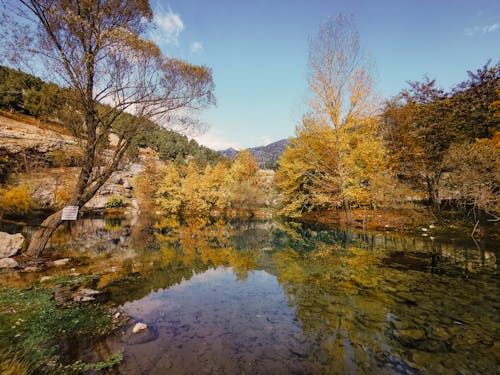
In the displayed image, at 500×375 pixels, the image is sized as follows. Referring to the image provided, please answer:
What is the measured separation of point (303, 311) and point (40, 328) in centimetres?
526

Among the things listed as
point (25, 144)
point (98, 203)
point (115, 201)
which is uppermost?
point (25, 144)

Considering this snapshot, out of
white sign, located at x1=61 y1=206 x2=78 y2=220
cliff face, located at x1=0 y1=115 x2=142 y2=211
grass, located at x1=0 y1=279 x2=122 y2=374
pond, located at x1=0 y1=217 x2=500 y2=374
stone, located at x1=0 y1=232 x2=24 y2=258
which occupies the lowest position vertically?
pond, located at x1=0 y1=217 x2=500 y2=374

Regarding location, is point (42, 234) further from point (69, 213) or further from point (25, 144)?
point (25, 144)

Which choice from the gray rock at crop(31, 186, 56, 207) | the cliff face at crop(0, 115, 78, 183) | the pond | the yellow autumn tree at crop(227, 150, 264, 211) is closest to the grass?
the pond

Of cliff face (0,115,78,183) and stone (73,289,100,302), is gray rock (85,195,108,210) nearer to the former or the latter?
cliff face (0,115,78,183)

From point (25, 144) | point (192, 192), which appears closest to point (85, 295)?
point (192, 192)

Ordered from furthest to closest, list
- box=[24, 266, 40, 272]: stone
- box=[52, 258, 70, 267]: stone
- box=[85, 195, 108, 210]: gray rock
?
box=[85, 195, 108, 210]: gray rock, box=[52, 258, 70, 267]: stone, box=[24, 266, 40, 272]: stone

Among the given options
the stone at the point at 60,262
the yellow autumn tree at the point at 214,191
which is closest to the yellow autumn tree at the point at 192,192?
the yellow autumn tree at the point at 214,191

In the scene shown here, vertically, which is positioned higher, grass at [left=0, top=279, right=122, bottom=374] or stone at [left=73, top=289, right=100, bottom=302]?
grass at [left=0, top=279, right=122, bottom=374]

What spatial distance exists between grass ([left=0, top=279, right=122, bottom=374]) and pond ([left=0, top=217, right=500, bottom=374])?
10.2 inches

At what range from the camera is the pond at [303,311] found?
374 cm

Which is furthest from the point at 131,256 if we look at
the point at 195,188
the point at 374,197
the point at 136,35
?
the point at 195,188

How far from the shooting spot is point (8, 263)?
8.05 meters

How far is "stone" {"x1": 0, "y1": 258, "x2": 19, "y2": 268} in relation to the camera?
26.1ft
